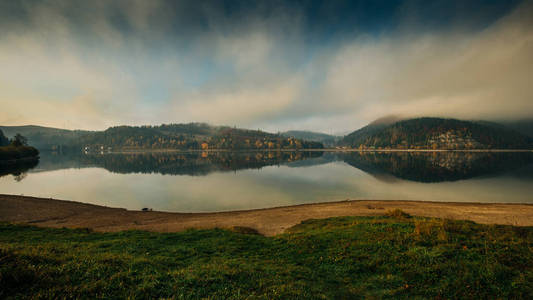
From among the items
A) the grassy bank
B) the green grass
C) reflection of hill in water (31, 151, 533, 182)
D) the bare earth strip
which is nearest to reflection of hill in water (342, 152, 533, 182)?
reflection of hill in water (31, 151, 533, 182)

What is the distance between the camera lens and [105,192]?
5144 cm

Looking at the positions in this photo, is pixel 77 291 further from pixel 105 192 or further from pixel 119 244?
pixel 105 192

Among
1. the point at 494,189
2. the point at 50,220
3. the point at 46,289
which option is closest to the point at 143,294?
the point at 46,289

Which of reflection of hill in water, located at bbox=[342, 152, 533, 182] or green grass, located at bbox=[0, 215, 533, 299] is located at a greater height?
green grass, located at bbox=[0, 215, 533, 299]

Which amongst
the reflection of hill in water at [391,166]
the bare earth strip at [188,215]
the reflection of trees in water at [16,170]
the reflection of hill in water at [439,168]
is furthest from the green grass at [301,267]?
the reflection of trees in water at [16,170]

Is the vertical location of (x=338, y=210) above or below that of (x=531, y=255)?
below

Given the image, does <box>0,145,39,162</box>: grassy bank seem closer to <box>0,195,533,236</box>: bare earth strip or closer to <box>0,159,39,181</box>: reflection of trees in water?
<box>0,159,39,181</box>: reflection of trees in water

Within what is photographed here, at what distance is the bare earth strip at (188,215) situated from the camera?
24.9m

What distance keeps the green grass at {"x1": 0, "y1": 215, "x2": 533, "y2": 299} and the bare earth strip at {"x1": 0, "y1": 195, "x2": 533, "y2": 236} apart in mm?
9386

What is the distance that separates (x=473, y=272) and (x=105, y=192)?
209 feet

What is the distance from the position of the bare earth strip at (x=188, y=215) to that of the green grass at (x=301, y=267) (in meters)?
9.39

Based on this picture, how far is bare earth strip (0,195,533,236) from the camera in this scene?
2494cm

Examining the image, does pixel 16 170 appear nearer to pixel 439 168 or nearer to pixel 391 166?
pixel 391 166

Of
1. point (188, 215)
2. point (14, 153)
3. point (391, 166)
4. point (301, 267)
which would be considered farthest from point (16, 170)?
point (391, 166)
